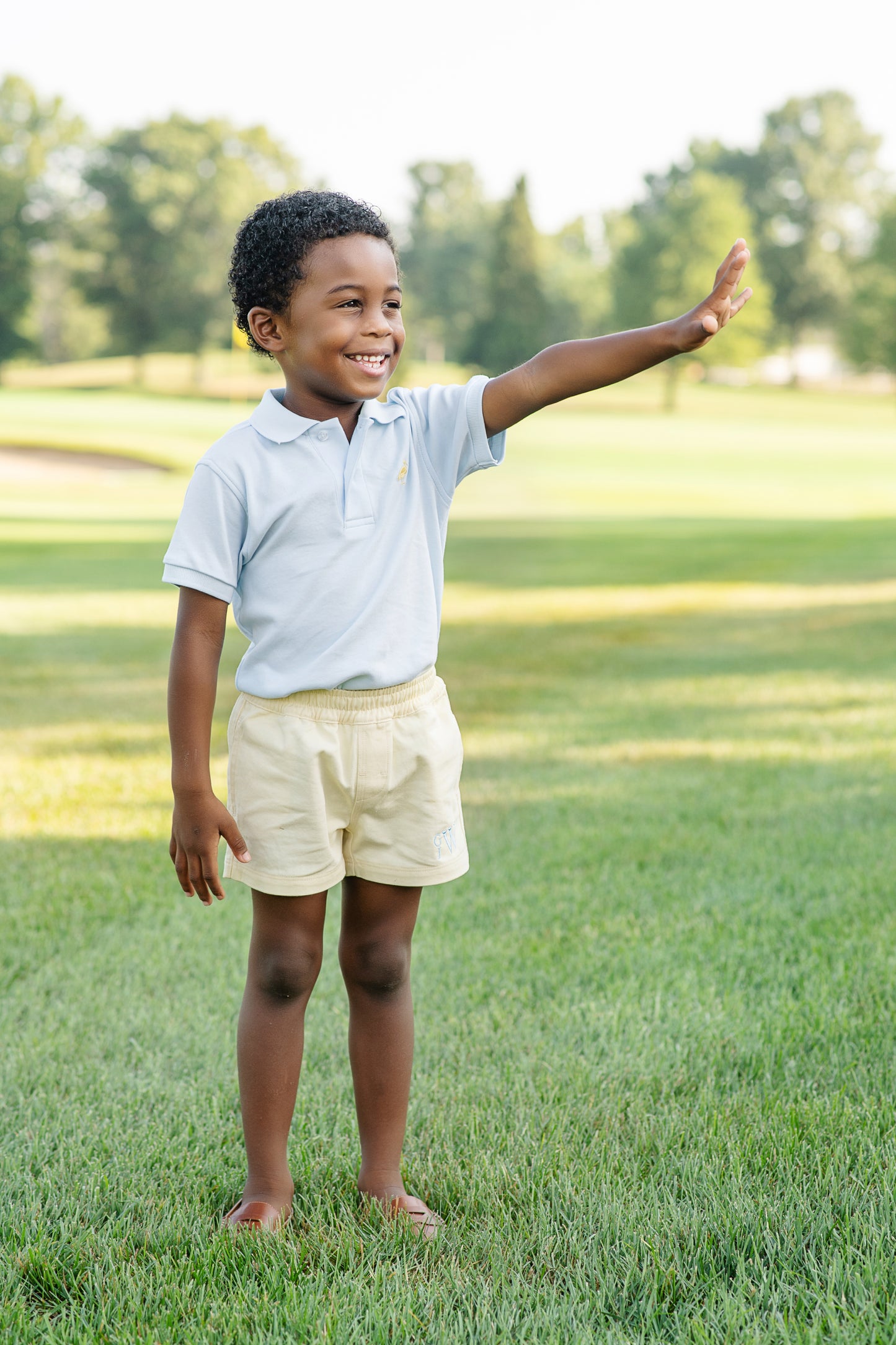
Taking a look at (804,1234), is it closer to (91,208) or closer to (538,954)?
(538,954)

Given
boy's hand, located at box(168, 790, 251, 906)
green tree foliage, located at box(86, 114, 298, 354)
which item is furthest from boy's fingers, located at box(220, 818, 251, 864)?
green tree foliage, located at box(86, 114, 298, 354)

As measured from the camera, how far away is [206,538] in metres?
2.11

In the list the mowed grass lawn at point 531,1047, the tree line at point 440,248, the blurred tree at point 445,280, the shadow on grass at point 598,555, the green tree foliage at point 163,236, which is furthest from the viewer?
the blurred tree at point 445,280

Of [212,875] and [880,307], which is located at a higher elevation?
[880,307]

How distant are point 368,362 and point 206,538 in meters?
0.43

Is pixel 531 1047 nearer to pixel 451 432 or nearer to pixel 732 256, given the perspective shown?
pixel 451 432

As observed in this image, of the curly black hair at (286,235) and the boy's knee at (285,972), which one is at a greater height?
the curly black hair at (286,235)

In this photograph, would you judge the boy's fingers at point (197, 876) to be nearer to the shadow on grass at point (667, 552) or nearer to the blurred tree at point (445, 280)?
the shadow on grass at point (667, 552)

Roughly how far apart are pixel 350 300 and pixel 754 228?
278ft

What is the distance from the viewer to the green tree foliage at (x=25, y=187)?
62.7m

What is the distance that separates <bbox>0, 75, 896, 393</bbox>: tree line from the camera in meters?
65.4

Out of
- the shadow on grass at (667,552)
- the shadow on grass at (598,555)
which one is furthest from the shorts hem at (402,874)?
the shadow on grass at (667,552)

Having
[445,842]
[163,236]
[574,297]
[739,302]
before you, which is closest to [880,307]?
[163,236]

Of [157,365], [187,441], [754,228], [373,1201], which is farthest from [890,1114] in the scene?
[754,228]
